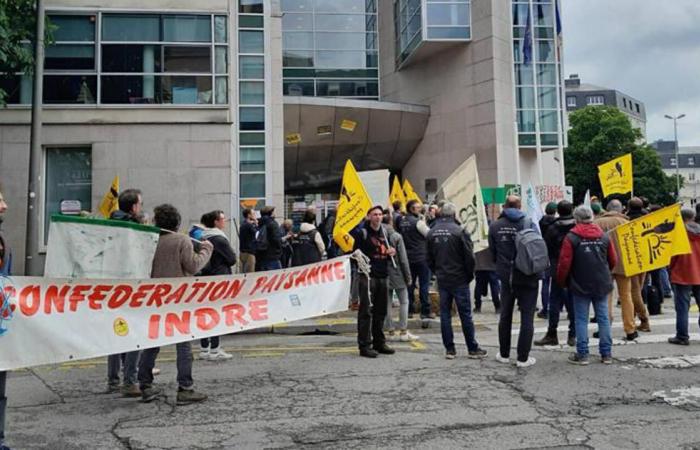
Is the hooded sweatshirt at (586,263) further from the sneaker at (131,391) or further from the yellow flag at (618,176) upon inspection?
the yellow flag at (618,176)

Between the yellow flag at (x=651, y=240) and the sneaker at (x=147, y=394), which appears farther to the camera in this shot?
the yellow flag at (x=651, y=240)

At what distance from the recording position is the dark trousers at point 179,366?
5.49 m

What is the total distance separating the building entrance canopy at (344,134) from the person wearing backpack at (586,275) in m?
24.4

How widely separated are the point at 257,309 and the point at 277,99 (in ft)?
63.6

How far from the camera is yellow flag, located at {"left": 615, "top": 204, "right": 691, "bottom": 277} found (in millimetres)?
7777

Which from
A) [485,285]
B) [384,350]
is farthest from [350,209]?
[485,285]

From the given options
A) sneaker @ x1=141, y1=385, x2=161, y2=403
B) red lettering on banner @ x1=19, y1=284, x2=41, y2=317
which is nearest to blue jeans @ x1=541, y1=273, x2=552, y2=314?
sneaker @ x1=141, y1=385, x2=161, y2=403

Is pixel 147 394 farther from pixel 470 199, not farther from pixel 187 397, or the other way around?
pixel 470 199

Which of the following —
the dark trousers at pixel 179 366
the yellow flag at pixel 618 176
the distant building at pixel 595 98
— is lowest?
the dark trousers at pixel 179 366

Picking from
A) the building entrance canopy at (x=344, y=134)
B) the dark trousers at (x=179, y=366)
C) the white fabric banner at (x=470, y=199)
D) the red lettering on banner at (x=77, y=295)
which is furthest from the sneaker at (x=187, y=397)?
the building entrance canopy at (x=344, y=134)

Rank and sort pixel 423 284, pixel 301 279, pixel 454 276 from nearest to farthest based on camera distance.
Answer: pixel 301 279
pixel 454 276
pixel 423 284

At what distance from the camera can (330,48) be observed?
34750 mm

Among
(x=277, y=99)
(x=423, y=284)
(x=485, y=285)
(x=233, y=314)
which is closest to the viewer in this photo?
(x=233, y=314)

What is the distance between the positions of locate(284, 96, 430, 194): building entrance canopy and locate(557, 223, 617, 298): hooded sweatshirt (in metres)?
24.4
